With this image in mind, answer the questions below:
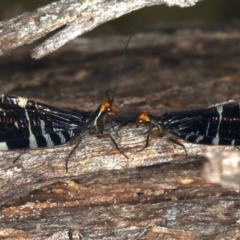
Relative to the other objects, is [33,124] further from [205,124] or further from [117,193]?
[205,124]

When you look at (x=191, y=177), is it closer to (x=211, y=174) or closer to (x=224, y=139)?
(x=224, y=139)

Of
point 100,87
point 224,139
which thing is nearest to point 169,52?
point 100,87

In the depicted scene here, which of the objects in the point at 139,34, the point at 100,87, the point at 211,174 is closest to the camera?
the point at 211,174

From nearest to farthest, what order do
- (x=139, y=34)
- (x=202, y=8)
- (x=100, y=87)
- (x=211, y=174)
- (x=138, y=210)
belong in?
(x=211, y=174) → (x=138, y=210) → (x=100, y=87) → (x=139, y=34) → (x=202, y=8)

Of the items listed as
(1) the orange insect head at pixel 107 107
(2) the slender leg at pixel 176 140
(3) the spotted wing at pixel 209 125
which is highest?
(1) the orange insect head at pixel 107 107

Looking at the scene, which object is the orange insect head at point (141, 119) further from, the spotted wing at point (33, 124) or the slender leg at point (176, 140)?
the spotted wing at point (33, 124)

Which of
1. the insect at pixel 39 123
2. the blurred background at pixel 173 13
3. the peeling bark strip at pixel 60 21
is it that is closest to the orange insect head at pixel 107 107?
the insect at pixel 39 123

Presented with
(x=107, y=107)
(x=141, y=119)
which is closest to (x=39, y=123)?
(x=107, y=107)
